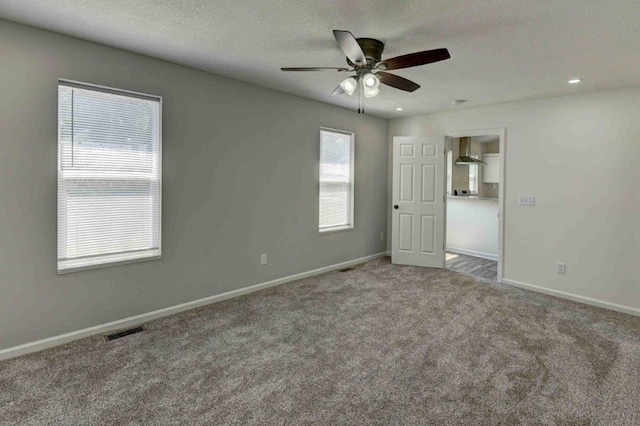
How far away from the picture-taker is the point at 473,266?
542cm

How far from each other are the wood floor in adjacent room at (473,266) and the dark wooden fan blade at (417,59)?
352 cm

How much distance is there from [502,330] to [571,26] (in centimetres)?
246

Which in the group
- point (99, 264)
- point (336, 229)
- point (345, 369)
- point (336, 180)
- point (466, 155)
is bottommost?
point (345, 369)

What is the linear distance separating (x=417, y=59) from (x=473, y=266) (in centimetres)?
407

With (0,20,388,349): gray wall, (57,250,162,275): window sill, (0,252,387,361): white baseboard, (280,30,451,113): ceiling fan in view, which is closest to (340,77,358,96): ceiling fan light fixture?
(280,30,451,113): ceiling fan

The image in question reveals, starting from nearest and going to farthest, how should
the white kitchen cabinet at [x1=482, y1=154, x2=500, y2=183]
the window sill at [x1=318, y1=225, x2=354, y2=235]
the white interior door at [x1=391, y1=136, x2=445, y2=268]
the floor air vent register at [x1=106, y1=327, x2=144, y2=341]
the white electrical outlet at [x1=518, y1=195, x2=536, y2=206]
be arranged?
1. the floor air vent register at [x1=106, y1=327, x2=144, y2=341]
2. the white electrical outlet at [x1=518, y1=195, x2=536, y2=206]
3. the window sill at [x1=318, y1=225, x2=354, y2=235]
4. the white interior door at [x1=391, y1=136, x2=445, y2=268]
5. the white kitchen cabinet at [x1=482, y1=154, x2=500, y2=183]

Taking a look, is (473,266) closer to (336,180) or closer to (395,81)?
(336,180)

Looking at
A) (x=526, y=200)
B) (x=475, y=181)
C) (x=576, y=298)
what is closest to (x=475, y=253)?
(x=475, y=181)

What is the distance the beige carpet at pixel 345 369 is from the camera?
1.93 metres

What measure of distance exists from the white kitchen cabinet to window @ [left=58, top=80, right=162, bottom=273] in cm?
653

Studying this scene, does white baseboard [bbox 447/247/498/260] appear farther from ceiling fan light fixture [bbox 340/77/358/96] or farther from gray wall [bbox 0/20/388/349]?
ceiling fan light fixture [bbox 340/77/358/96]

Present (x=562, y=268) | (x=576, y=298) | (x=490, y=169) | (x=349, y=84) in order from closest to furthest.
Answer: (x=349, y=84)
(x=576, y=298)
(x=562, y=268)
(x=490, y=169)

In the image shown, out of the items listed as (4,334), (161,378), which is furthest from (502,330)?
(4,334)

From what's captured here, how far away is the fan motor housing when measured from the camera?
8.44ft
